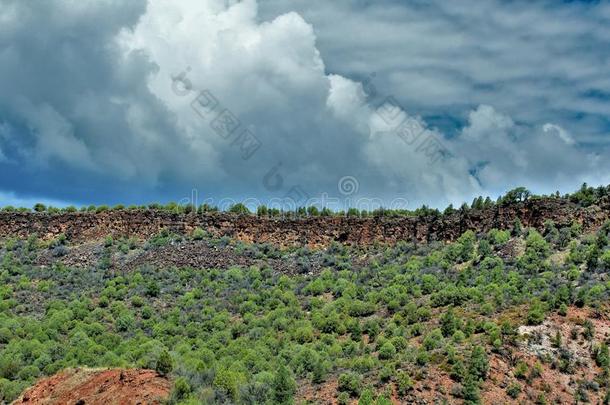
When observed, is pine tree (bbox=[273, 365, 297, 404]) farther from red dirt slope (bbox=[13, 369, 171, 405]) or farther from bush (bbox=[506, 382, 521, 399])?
bush (bbox=[506, 382, 521, 399])

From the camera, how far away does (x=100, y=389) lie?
2756 centimetres

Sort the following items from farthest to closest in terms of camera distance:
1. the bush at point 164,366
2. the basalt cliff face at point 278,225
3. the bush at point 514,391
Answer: the basalt cliff face at point 278,225
the bush at point 514,391
the bush at point 164,366

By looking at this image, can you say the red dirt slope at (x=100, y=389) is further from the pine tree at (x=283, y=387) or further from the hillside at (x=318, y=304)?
the pine tree at (x=283, y=387)

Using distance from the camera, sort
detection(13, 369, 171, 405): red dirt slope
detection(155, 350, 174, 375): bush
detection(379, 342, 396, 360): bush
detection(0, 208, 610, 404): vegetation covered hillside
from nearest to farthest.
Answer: detection(13, 369, 171, 405): red dirt slope < detection(155, 350, 174, 375): bush < detection(0, 208, 610, 404): vegetation covered hillside < detection(379, 342, 396, 360): bush

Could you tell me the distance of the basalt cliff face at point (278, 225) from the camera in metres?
47.8

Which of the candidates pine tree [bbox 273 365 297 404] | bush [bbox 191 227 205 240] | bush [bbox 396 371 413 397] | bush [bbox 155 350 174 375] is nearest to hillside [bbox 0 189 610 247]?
bush [bbox 191 227 205 240]

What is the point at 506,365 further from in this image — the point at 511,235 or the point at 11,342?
the point at 11,342

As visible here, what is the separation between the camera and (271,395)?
2856 centimetres

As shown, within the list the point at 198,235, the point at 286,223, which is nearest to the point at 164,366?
the point at 198,235

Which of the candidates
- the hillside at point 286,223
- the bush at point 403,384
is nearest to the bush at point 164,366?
the bush at point 403,384

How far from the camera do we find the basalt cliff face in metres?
47.8

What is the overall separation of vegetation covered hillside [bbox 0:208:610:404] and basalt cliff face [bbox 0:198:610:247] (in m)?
0.96

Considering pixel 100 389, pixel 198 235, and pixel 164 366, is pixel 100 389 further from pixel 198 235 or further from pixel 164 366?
pixel 198 235

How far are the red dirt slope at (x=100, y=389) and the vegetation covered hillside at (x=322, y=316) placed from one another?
79 cm
